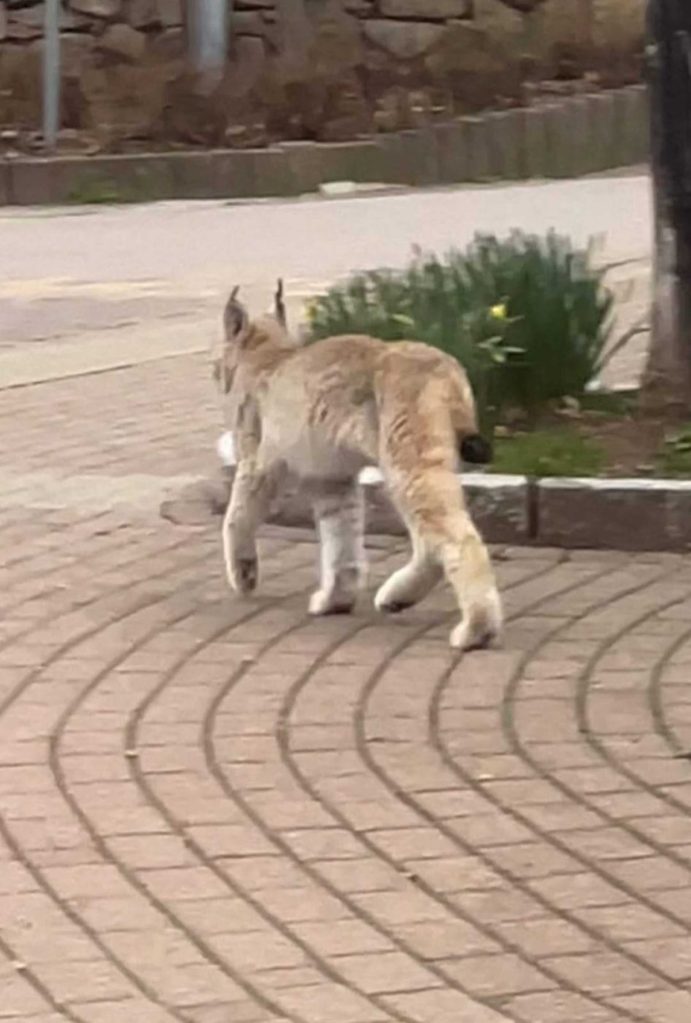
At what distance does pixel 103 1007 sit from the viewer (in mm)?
4352

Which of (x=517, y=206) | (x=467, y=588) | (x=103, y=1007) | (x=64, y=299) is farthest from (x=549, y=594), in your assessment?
(x=517, y=206)

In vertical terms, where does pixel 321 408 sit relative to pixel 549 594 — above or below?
above

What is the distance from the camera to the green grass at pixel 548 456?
805 centimetres

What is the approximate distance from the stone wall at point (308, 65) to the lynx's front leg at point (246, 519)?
1406 centimetres

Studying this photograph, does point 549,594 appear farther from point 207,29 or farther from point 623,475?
point 207,29

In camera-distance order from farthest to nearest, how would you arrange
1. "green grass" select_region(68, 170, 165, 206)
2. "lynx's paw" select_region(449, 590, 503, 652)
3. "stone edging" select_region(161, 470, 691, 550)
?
"green grass" select_region(68, 170, 165, 206)
"stone edging" select_region(161, 470, 691, 550)
"lynx's paw" select_region(449, 590, 503, 652)

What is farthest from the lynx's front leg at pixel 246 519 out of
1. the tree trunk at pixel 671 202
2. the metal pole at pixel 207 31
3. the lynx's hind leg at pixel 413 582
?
the metal pole at pixel 207 31

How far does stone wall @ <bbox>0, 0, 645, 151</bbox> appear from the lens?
70.5 ft

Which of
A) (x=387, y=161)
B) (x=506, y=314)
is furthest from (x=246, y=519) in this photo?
(x=387, y=161)

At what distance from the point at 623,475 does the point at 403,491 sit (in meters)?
1.59

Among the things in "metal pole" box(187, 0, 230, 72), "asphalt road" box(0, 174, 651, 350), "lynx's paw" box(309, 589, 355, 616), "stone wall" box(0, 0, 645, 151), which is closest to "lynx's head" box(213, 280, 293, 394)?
"lynx's paw" box(309, 589, 355, 616)

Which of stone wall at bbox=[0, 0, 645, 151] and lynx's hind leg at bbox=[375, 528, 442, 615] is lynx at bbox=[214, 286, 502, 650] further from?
stone wall at bbox=[0, 0, 645, 151]

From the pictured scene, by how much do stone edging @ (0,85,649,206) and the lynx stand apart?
12813 millimetres

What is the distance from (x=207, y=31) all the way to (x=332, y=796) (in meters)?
18.5
